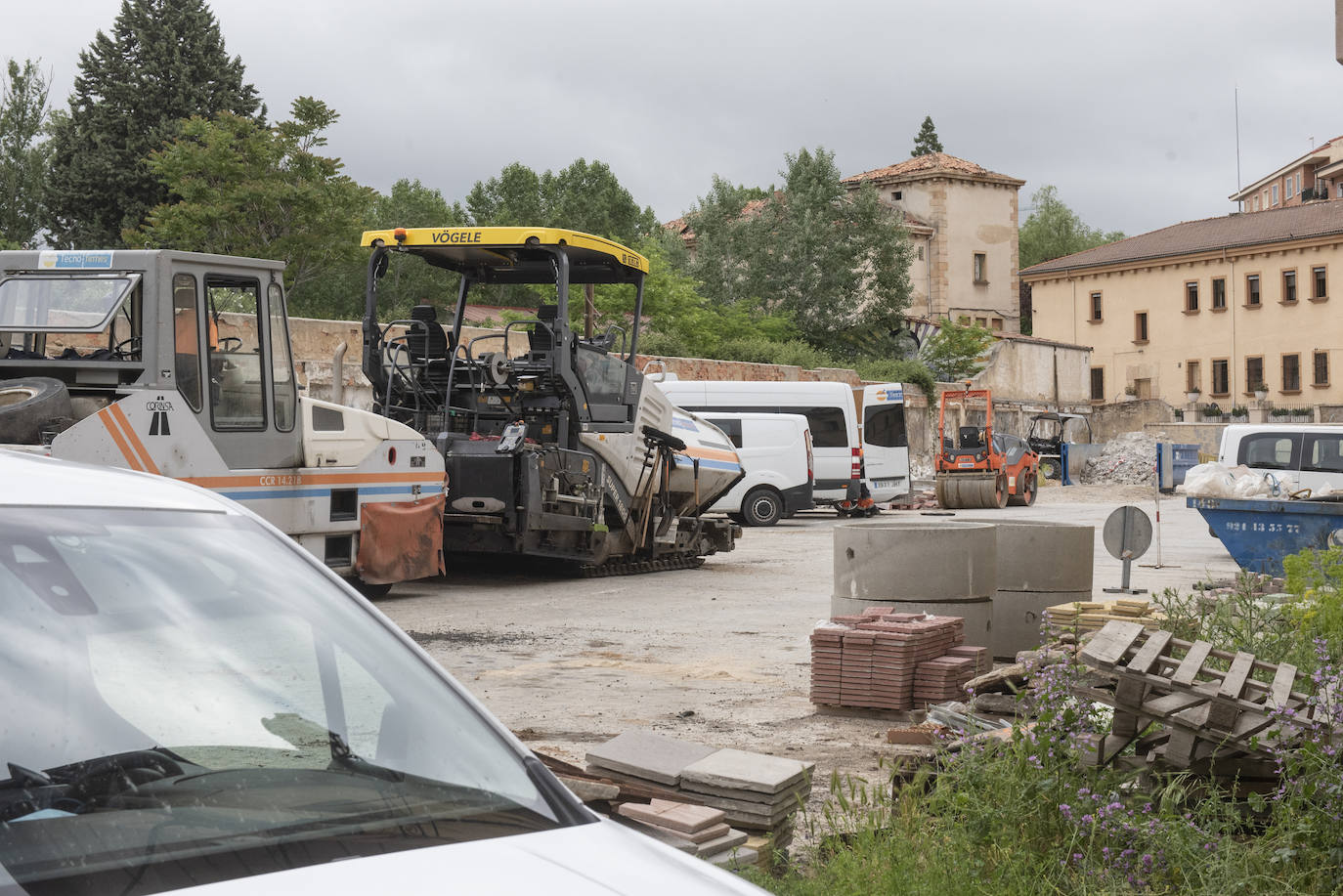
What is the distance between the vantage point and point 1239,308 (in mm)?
69375

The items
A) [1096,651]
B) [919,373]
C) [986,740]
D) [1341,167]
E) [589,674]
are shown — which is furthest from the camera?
[1341,167]

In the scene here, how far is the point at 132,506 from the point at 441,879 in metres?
1.00

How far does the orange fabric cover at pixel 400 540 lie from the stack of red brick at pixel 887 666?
19.2 feet

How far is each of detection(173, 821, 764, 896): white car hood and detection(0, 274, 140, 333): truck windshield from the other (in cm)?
960

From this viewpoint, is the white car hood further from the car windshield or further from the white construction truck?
the white construction truck

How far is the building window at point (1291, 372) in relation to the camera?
6744 centimetres

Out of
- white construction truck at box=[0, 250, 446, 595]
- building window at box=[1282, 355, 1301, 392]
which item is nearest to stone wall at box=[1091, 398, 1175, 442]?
building window at box=[1282, 355, 1301, 392]

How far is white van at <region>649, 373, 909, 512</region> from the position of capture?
89.4 feet

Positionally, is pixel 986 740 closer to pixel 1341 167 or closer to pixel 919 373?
pixel 919 373

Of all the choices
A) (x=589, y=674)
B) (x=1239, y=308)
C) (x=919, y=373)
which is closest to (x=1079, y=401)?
(x=1239, y=308)

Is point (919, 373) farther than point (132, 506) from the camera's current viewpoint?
Yes

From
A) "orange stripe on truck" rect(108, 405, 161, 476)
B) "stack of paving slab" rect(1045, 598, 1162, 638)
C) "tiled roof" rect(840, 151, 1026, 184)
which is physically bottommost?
"stack of paving slab" rect(1045, 598, 1162, 638)

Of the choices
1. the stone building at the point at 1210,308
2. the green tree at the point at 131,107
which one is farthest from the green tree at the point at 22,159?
the stone building at the point at 1210,308

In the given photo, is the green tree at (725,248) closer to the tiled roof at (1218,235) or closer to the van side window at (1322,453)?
the tiled roof at (1218,235)
